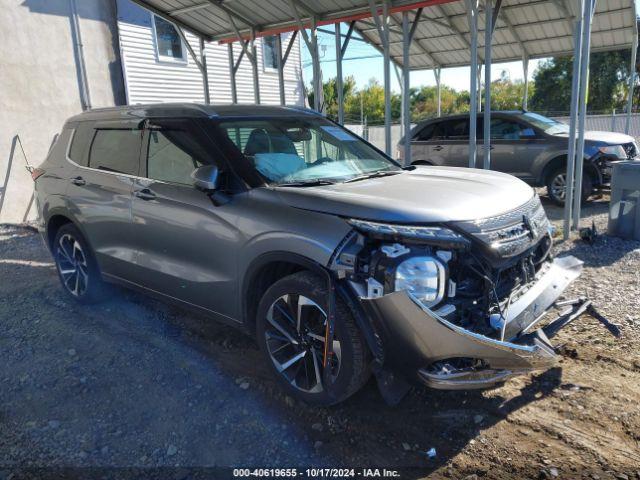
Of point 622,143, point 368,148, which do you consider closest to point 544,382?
point 368,148

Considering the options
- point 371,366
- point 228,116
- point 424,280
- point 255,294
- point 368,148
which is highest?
point 228,116

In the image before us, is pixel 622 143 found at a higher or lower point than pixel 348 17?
lower

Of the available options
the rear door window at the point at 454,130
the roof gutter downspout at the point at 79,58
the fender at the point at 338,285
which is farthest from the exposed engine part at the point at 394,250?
the roof gutter downspout at the point at 79,58

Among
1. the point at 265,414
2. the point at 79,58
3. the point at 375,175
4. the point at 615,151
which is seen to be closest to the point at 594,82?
the point at 615,151

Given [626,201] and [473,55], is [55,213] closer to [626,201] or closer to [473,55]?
[473,55]

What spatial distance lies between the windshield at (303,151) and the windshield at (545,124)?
635 centimetres

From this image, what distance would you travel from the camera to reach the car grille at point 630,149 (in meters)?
8.99

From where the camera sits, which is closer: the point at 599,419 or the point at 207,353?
the point at 599,419

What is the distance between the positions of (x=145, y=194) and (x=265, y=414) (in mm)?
1968

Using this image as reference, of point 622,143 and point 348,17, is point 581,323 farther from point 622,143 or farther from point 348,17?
point 348,17

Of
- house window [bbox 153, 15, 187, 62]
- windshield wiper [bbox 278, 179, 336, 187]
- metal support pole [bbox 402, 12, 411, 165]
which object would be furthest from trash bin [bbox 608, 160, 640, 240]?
house window [bbox 153, 15, 187, 62]

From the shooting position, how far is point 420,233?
264 cm

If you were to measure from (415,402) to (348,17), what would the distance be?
24.6ft

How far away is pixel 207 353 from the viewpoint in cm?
395
